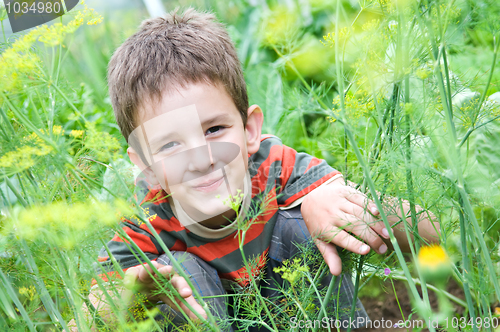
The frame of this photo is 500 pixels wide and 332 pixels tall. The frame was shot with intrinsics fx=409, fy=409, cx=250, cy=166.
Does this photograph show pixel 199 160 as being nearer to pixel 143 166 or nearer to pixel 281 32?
pixel 143 166

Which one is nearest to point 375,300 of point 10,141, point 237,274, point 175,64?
point 237,274

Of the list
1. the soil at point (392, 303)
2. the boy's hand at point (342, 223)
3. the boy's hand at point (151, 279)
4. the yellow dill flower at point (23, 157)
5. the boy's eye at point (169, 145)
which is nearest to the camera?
the yellow dill flower at point (23, 157)

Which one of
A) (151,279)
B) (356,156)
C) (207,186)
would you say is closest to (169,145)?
(207,186)

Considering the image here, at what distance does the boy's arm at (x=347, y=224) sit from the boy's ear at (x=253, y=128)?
8.7 inches

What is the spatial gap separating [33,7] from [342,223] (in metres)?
0.66

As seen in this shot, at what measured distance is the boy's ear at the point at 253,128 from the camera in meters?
1.07

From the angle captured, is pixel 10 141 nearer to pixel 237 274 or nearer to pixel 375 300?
pixel 237 274

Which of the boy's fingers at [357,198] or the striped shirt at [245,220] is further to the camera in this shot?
the striped shirt at [245,220]

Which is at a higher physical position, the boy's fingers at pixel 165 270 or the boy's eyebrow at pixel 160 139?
the boy's eyebrow at pixel 160 139

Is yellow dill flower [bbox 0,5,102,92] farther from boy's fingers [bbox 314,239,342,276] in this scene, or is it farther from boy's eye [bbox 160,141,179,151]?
boy's fingers [bbox 314,239,342,276]

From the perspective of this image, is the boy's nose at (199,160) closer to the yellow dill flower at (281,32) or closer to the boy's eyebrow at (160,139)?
the boy's eyebrow at (160,139)

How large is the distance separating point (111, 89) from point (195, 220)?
1.31 ft

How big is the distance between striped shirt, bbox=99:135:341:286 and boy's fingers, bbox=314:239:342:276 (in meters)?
0.25

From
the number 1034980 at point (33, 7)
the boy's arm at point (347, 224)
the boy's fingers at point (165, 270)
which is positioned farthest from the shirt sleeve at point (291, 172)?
the number 1034980 at point (33, 7)
